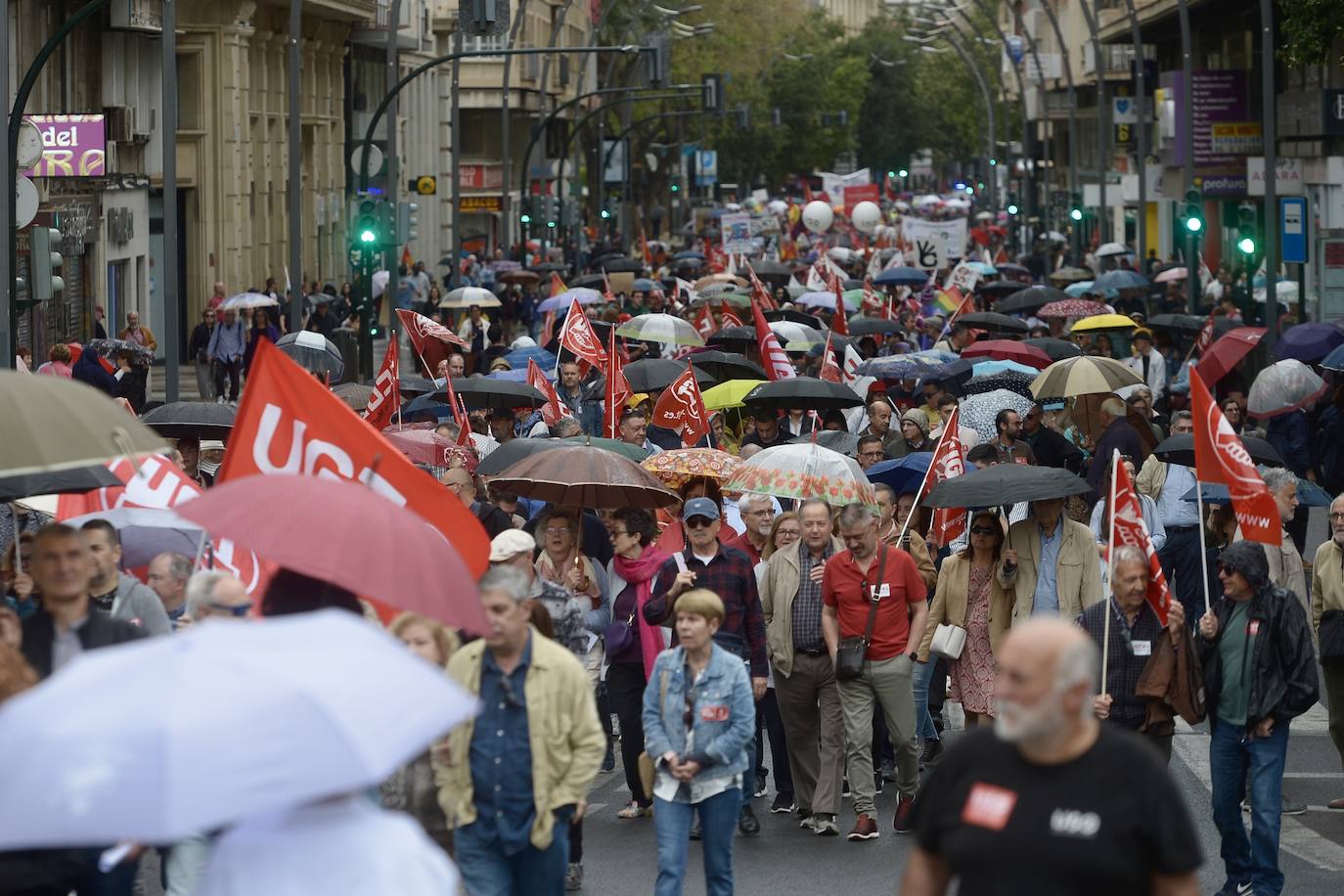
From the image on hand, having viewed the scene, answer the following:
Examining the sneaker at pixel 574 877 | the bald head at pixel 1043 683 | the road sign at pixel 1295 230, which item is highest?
the road sign at pixel 1295 230

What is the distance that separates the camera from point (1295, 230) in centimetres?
3078

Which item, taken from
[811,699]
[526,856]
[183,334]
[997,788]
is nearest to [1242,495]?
[811,699]

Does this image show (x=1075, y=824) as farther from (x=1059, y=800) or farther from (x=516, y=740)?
(x=516, y=740)

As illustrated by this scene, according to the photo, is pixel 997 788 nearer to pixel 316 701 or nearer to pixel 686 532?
pixel 316 701

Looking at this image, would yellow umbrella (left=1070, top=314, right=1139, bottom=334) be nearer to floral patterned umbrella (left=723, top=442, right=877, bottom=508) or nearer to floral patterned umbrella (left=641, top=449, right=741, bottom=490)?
floral patterned umbrella (left=641, top=449, right=741, bottom=490)

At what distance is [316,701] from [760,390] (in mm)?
14096

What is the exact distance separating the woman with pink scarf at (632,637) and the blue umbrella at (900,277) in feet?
102

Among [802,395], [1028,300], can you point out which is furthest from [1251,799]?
[1028,300]

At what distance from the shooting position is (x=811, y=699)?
11.6 metres

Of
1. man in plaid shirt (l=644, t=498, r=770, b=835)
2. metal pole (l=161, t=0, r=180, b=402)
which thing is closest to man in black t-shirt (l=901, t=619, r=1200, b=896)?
man in plaid shirt (l=644, t=498, r=770, b=835)

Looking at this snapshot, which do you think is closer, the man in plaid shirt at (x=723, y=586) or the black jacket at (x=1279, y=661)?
the black jacket at (x=1279, y=661)

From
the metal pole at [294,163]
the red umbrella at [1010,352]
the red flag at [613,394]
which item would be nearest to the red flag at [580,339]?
the red flag at [613,394]

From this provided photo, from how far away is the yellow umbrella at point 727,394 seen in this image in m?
19.5

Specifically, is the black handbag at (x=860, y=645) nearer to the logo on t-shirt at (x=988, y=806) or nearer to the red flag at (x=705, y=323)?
the logo on t-shirt at (x=988, y=806)
